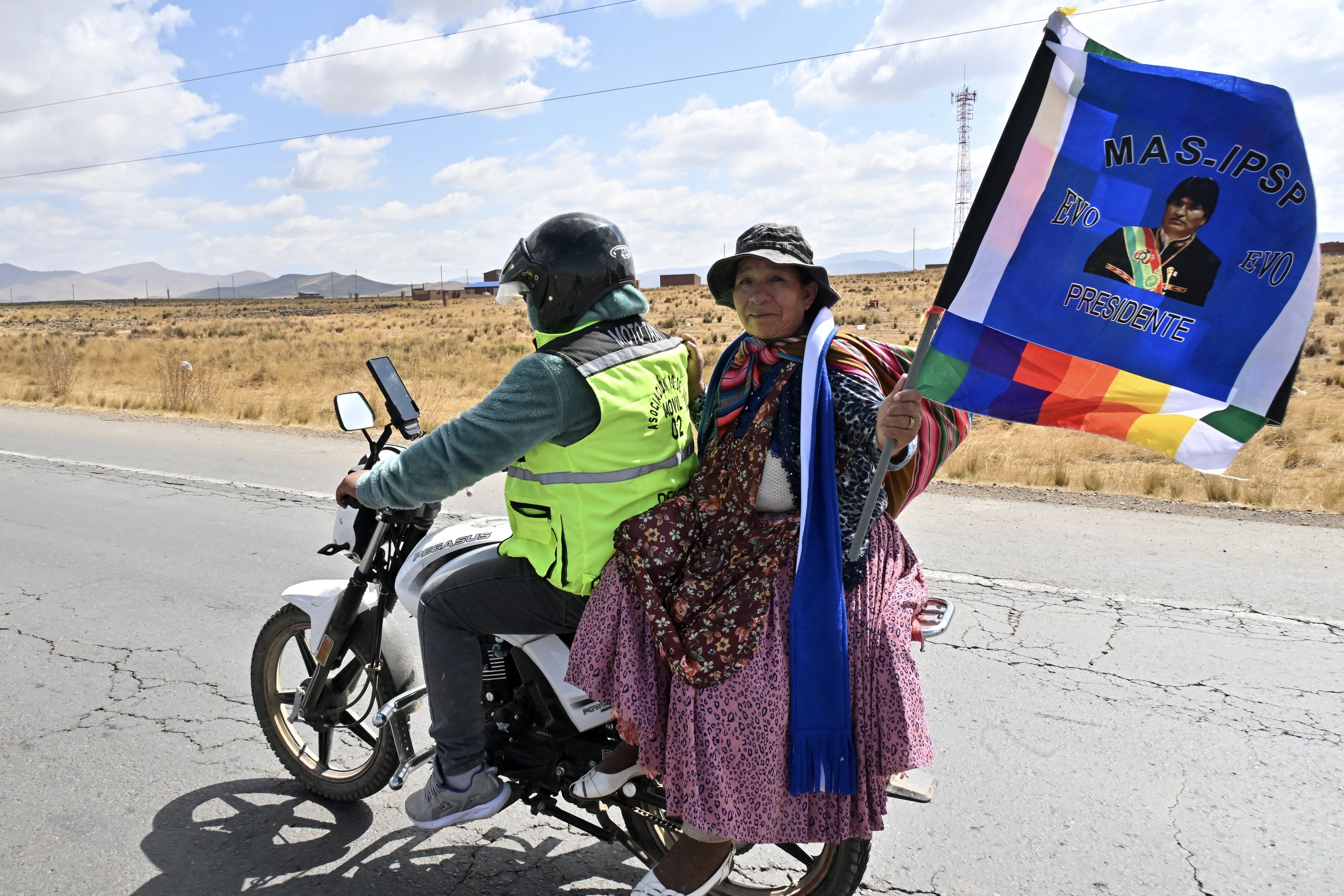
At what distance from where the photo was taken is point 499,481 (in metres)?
9.12

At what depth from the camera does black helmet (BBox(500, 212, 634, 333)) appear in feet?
8.67

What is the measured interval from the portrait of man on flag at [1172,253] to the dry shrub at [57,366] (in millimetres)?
20713

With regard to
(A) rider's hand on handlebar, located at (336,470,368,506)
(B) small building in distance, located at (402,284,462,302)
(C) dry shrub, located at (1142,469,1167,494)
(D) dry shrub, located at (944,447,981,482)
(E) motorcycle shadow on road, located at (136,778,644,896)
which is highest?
(B) small building in distance, located at (402,284,462,302)

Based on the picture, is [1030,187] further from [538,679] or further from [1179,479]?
[1179,479]

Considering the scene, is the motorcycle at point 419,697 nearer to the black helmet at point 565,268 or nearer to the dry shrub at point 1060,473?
the black helmet at point 565,268

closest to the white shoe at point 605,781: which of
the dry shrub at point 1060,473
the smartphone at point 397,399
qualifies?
the smartphone at point 397,399

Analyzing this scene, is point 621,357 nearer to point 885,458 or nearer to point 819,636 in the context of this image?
point 885,458

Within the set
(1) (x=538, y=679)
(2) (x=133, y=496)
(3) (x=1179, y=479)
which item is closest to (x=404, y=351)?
(2) (x=133, y=496)

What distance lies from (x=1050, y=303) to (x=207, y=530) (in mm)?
7160

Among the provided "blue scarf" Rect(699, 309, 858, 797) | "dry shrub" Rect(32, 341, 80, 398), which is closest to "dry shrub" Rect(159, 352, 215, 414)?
"dry shrub" Rect(32, 341, 80, 398)

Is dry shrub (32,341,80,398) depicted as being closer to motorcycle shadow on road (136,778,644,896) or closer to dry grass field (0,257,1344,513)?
dry grass field (0,257,1344,513)

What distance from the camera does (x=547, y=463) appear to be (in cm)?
261

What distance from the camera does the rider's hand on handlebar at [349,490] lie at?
2.88m

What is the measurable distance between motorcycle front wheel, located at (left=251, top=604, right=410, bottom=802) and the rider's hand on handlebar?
24.3 inches
